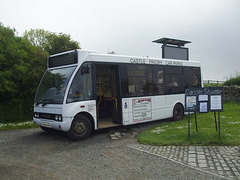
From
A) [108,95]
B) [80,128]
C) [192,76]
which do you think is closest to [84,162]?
[80,128]

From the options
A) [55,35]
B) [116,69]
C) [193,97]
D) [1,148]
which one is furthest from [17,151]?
[55,35]

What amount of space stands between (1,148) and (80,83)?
311 centimetres

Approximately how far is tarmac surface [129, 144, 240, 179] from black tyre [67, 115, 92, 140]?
6.56ft

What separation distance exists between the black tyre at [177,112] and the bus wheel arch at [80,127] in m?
4.87

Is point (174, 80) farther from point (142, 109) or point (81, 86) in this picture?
point (81, 86)

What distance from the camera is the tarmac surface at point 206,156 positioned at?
16.4ft

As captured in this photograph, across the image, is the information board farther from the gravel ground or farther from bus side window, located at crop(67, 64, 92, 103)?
bus side window, located at crop(67, 64, 92, 103)

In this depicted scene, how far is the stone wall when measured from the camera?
56.3 ft

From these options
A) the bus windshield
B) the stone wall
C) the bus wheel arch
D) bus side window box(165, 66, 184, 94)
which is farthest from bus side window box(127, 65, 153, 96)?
the stone wall

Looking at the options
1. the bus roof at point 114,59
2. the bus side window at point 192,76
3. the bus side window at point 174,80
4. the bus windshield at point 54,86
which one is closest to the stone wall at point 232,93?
the bus side window at point 192,76

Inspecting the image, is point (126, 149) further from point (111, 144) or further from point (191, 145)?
point (191, 145)

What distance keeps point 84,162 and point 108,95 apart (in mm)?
4408

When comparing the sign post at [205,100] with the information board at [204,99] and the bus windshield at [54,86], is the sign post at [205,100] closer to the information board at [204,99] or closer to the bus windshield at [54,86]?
the information board at [204,99]

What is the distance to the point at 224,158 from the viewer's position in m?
5.57
